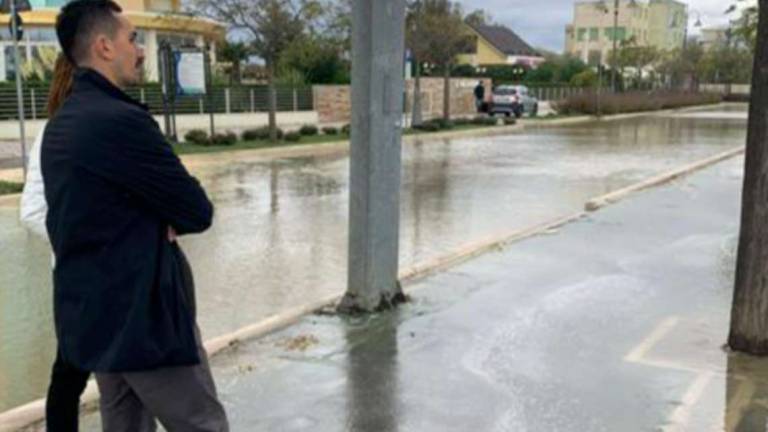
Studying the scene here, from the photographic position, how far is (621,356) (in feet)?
17.8

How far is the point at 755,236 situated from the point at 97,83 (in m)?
4.07

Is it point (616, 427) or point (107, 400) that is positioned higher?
point (107, 400)

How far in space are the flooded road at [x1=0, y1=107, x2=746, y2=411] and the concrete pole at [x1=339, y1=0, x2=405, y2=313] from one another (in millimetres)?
1085

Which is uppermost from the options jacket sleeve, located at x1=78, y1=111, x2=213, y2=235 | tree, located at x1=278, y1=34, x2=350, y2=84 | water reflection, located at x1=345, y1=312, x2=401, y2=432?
tree, located at x1=278, y1=34, x2=350, y2=84

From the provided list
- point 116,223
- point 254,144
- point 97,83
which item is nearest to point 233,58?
point 254,144

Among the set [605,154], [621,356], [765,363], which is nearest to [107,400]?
[621,356]

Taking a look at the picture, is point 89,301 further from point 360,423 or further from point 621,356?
point 621,356

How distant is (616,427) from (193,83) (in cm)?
2146

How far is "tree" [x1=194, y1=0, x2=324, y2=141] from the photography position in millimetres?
24000

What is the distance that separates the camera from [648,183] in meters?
14.7

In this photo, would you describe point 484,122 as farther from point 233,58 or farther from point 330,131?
point 233,58

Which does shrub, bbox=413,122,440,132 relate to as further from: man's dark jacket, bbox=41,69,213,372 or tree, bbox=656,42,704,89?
tree, bbox=656,42,704,89

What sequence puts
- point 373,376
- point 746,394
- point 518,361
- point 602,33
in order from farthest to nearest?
point 602,33, point 518,361, point 373,376, point 746,394

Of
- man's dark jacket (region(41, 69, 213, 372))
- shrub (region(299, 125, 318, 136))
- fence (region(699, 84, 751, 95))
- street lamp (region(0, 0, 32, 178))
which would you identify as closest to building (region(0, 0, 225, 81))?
shrub (region(299, 125, 318, 136))
